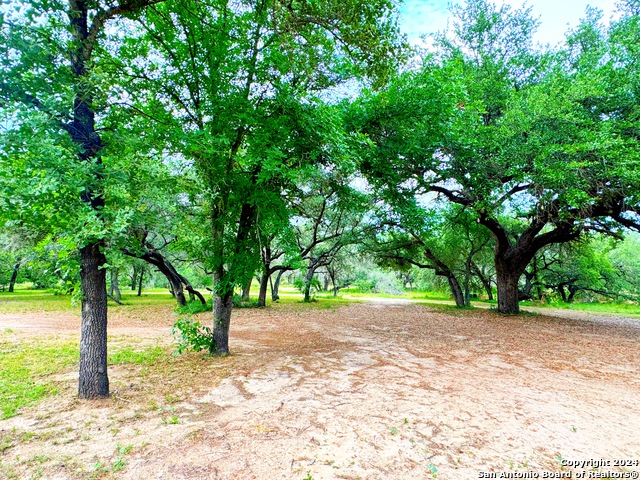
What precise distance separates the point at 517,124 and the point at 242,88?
24.7ft

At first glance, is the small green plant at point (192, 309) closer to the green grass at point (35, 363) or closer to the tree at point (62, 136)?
the green grass at point (35, 363)

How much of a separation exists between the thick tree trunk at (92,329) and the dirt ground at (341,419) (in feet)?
0.75

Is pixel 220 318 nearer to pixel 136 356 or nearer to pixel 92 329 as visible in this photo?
pixel 136 356

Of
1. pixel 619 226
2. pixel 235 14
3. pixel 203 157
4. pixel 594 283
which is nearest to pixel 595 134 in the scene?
pixel 619 226

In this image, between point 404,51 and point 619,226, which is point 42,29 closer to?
point 404,51

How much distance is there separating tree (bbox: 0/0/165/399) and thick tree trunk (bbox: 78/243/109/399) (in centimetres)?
1

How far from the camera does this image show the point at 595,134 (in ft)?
24.8

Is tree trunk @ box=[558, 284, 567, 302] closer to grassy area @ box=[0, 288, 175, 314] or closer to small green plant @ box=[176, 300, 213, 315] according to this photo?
small green plant @ box=[176, 300, 213, 315]

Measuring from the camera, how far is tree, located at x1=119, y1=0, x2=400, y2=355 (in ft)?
15.1

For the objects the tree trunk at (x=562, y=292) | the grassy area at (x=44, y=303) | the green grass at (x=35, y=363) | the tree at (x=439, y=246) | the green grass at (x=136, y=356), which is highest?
the tree at (x=439, y=246)

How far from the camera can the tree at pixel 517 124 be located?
6242 mm

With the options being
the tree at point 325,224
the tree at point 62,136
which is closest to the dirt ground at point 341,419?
the tree at point 62,136

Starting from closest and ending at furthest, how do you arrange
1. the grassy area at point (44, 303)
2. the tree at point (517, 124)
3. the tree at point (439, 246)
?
the tree at point (517, 124)
the grassy area at point (44, 303)
the tree at point (439, 246)

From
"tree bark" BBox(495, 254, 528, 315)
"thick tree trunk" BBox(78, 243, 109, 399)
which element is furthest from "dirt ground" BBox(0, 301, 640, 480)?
"tree bark" BBox(495, 254, 528, 315)
